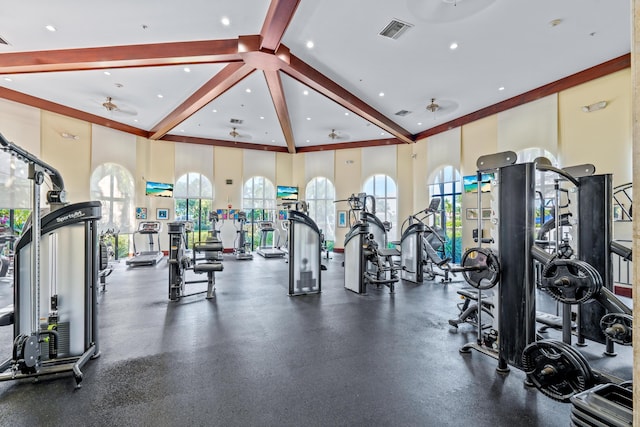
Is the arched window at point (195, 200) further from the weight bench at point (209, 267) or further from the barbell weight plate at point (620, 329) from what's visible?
the barbell weight plate at point (620, 329)

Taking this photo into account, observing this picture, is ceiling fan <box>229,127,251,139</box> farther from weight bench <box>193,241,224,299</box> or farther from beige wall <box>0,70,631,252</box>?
weight bench <box>193,241,224,299</box>

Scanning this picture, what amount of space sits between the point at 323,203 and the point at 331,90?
652 cm

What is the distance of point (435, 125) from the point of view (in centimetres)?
1026

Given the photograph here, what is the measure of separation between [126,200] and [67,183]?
1.79 metres

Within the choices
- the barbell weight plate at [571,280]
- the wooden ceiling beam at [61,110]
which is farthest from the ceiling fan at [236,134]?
the barbell weight plate at [571,280]

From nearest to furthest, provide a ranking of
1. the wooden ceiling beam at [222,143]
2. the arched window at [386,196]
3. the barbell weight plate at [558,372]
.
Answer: the barbell weight plate at [558,372], the wooden ceiling beam at [222,143], the arched window at [386,196]

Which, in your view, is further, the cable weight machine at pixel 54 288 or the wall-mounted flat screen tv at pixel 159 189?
the wall-mounted flat screen tv at pixel 159 189

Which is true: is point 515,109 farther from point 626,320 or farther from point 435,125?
point 626,320

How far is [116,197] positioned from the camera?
33.1ft

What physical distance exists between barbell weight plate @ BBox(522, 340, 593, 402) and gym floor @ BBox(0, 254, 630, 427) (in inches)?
8.2

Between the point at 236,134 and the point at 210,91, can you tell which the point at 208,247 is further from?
the point at 236,134

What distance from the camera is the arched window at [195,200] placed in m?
11.7

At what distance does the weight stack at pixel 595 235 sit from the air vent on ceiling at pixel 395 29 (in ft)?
11.8

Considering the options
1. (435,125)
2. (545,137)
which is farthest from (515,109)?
(435,125)
